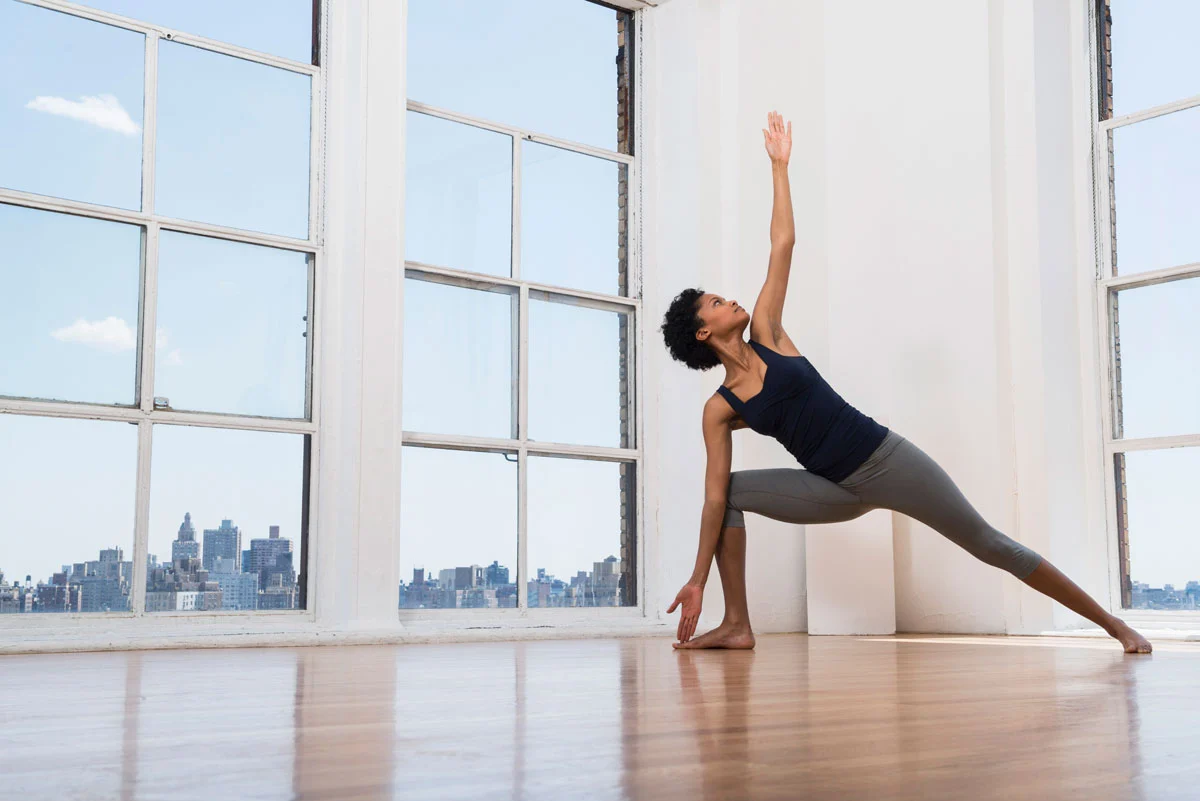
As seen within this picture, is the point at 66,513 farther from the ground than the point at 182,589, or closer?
farther from the ground

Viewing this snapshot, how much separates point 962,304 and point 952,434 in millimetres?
431

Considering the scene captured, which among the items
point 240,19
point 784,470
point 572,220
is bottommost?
point 784,470

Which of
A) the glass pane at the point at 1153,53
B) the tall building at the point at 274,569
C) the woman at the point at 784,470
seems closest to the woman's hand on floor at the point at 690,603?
the woman at the point at 784,470

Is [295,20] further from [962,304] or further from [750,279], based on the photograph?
[962,304]

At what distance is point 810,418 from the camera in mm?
3025

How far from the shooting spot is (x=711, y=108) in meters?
4.45

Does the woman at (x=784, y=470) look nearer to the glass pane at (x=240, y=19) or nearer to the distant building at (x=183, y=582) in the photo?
the distant building at (x=183, y=582)

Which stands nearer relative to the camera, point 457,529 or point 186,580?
point 186,580

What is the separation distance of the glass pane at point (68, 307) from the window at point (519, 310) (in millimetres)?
909

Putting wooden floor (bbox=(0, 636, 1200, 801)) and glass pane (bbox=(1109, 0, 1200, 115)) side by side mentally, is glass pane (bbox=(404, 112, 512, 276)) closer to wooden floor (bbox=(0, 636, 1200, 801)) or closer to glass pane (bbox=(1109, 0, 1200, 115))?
wooden floor (bbox=(0, 636, 1200, 801))

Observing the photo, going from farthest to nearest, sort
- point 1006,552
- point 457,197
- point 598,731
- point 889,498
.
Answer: point 457,197, point 889,498, point 1006,552, point 598,731

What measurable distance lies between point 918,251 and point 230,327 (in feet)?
7.43

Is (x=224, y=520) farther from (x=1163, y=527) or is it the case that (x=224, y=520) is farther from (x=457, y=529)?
(x=1163, y=527)

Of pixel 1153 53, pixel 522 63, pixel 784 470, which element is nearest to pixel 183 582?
pixel 784 470
